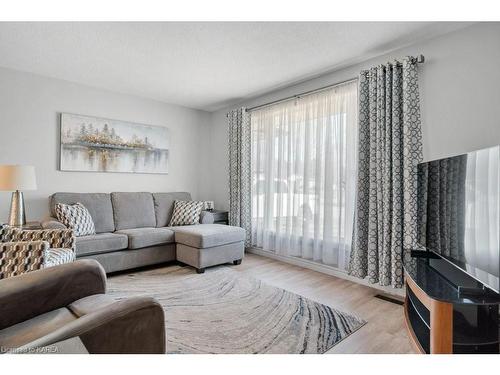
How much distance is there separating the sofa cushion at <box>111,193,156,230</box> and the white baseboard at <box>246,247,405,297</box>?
1.59 m

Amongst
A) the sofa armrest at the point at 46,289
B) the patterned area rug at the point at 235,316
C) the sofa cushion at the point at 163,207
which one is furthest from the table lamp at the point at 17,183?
the sofa armrest at the point at 46,289

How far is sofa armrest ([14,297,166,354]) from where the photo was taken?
3.26ft

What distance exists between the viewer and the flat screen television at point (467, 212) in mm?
1446

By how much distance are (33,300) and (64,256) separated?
107 centimetres

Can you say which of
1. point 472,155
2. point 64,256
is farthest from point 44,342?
point 472,155

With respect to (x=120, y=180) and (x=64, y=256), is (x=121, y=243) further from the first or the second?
(x=120, y=180)

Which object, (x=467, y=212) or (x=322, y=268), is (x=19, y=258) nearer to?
(x=467, y=212)

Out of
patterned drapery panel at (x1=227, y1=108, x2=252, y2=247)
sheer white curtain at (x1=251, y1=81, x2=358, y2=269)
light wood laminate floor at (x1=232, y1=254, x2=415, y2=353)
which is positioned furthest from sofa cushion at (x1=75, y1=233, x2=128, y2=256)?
sheer white curtain at (x1=251, y1=81, x2=358, y2=269)

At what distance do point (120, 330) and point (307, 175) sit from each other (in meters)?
2.85

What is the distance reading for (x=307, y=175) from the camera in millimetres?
3559

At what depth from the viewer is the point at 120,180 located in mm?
4184

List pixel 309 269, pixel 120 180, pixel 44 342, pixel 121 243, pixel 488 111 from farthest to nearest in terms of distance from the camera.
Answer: pixel 120 180 < pixel 309 269 < pixel 121 243 < pixel 488 111 < pixel 44 342

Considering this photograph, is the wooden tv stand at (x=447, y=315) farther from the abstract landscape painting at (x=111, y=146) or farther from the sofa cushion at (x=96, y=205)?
the abstract landscape painting at (x=111, y=146)
